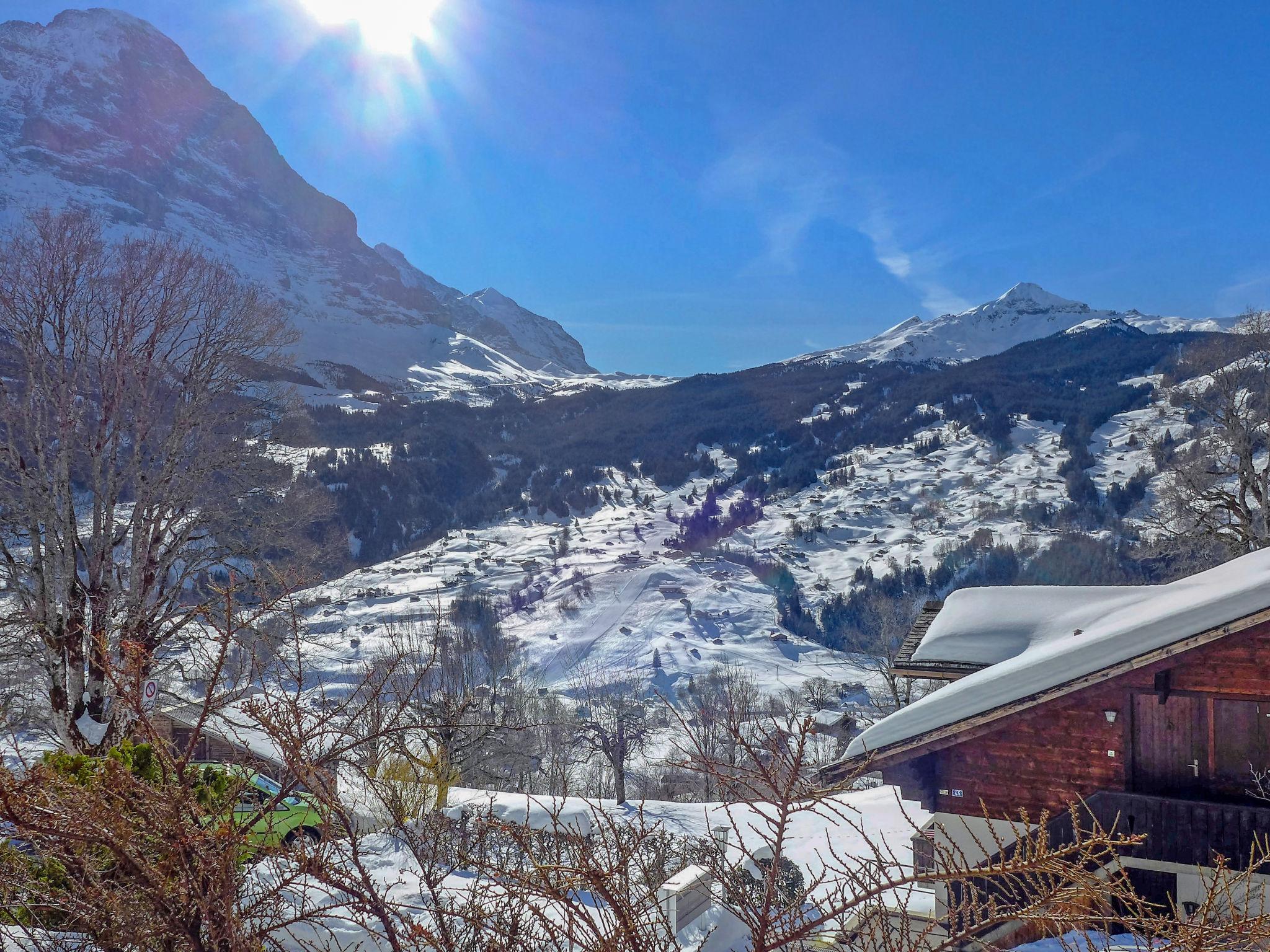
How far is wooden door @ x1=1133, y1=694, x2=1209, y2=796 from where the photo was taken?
8047mm

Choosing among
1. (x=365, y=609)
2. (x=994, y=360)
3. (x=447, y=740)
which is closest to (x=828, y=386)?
(x=994, y=360)

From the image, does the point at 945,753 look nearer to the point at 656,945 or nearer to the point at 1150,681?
the point at 1150,681

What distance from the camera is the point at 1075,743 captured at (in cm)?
854

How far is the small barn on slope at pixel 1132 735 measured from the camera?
7.33 metres

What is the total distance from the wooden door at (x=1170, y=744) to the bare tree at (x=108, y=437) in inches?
459

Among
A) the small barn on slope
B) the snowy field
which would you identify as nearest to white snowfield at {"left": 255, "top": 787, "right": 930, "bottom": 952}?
the small barn on slope

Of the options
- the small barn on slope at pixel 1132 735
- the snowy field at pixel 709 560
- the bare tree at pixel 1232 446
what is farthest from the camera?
the snowy field at pixel 709 560

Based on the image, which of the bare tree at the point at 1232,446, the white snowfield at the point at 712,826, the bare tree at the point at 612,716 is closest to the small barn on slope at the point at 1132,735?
the white snowfield at the point at 712,826

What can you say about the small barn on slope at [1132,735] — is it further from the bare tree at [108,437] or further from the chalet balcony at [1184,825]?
the bare tree at [108,437]

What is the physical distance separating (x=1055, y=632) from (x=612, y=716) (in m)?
28.7

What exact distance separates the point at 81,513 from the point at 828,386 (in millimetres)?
176195

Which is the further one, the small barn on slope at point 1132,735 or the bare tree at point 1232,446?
the bare tree at point 1232,446

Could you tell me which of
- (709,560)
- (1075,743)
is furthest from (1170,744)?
(709,560)

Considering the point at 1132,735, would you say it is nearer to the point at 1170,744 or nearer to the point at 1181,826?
the point at 1170,744
